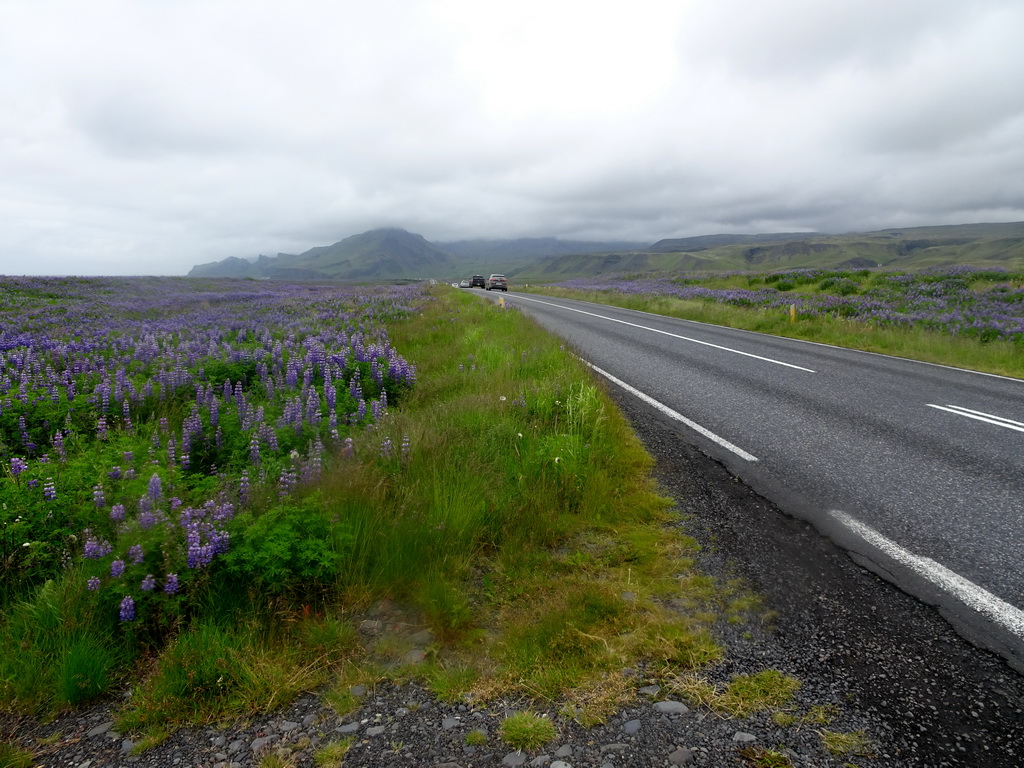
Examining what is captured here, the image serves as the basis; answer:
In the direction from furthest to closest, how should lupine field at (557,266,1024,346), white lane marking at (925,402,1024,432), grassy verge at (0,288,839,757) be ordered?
lupine field at (557,266,1024,346) → white lane marking at (925,402,1024,432) → grassy verge at (0,288,839,757)

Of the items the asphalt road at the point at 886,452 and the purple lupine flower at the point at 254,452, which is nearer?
the asphalt road at the point at 886,452

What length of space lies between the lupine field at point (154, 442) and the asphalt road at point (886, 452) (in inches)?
163

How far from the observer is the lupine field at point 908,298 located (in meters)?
15.7

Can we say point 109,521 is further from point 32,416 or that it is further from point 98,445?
point 32,416

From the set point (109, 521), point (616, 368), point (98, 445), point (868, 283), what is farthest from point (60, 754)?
point (868, 283)

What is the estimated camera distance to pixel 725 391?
28.7 feet

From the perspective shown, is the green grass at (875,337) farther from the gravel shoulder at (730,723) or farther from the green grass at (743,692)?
the green grass at (743,692)

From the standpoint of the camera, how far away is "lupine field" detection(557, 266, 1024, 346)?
15.7 m

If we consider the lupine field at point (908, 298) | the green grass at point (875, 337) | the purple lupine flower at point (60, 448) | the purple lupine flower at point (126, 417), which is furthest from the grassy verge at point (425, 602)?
the lupine field at point (908, 298)

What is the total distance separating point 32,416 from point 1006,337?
1967cm

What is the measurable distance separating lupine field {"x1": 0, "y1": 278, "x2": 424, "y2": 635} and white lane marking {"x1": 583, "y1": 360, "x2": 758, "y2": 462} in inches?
146

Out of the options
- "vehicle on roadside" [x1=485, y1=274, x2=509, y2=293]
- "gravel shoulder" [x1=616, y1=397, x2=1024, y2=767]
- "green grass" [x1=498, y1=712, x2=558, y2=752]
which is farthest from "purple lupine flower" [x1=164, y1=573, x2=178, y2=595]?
"vehicle on roadside" [x1=485, y1=274, x2=509, y2=293]

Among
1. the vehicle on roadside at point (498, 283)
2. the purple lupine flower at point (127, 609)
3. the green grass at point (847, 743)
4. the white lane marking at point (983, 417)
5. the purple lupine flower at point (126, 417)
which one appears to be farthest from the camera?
the vehicle on roadside at point (498, 283)

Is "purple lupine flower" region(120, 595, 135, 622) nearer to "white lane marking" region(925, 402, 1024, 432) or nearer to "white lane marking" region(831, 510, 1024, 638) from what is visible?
"white lane marking" region(831, 510, 1024, 638)
